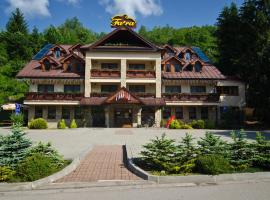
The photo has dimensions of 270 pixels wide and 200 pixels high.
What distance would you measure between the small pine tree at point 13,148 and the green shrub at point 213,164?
625 centimetres

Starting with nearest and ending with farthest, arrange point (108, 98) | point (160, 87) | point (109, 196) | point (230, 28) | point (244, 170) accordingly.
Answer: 1. point (109, 196)
2. point (244, 170)
3. point (108, 98)
4. point (160, 87)
5. point (230, 28)

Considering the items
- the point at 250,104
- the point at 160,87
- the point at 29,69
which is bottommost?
the point at 250,104

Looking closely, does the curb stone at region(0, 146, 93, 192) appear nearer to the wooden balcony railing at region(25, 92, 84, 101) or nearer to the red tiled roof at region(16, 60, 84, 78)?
the wooden balcony railing at region(25, 92, 84, 101)

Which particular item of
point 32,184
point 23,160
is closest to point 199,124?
point 23,160

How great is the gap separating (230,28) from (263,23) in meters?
9.00

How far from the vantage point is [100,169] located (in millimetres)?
10453

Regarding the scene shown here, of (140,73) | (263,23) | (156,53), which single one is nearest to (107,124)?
(140,73)

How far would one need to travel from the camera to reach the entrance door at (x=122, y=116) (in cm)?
3394

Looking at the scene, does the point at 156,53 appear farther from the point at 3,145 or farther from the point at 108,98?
the point at 3,145

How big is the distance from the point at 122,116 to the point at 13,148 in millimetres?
24737

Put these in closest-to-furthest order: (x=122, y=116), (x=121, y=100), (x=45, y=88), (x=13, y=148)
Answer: (x=13, y=148)
(x=121, y=100)
(x=122, y=116)
(x=45, y=88)

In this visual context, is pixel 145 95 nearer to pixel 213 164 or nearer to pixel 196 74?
pixel 196 74

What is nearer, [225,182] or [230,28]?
[225,182]

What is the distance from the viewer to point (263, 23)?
111 feet
